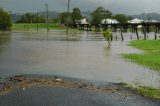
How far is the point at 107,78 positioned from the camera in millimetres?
18703

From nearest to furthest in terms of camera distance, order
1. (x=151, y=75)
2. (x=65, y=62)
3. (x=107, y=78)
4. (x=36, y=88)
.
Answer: (x=36, y=88) < (x=107, y=78) < (x=151, y=75) < (x=65, y=62)

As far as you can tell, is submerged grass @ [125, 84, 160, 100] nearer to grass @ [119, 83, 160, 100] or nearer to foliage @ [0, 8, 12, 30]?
grass @ [119, 83, 160, 100]

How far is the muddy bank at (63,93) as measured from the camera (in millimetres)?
12602

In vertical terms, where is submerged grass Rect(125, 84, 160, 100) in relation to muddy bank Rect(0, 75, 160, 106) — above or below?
below

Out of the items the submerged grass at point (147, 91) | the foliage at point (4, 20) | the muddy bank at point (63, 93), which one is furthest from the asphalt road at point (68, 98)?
the foliage at point (4, 20)

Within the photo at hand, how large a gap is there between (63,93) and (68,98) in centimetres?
86

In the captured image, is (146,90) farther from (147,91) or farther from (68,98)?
(68,98)

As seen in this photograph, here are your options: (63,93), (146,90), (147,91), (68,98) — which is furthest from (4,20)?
(68,98)

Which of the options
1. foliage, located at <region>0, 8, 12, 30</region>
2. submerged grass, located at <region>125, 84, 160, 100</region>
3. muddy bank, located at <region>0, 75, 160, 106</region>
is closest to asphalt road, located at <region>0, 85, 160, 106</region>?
muddy bank, located at <region>0, 75, 160, 106</region>

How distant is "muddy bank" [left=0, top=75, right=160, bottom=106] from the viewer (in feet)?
41.3

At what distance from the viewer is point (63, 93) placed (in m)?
14.1

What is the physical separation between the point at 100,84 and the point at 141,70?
238 inches

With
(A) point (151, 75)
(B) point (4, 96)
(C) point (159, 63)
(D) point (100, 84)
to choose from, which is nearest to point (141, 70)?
(A) point (151, 75)

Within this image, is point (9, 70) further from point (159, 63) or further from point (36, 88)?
point (159, 63)
